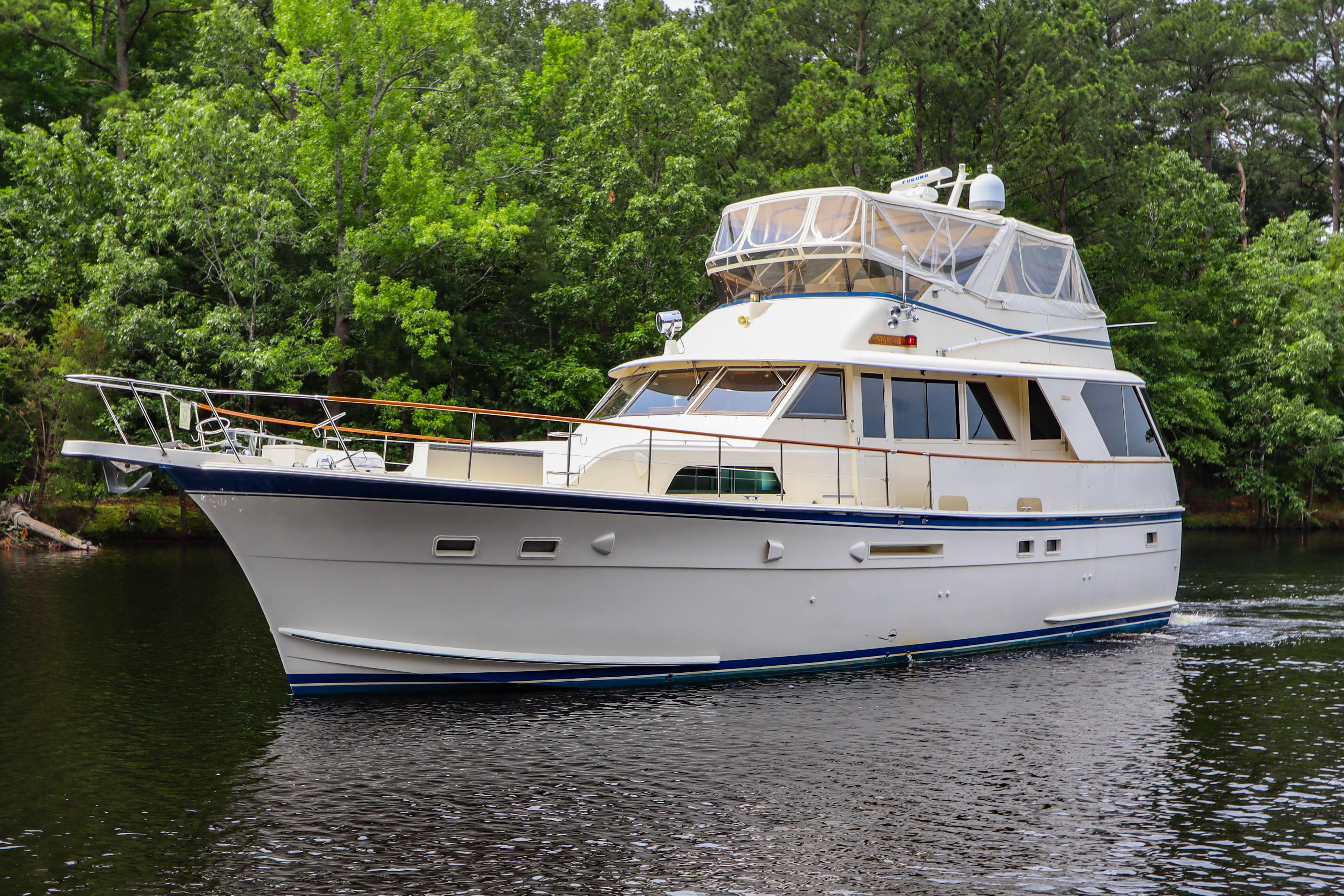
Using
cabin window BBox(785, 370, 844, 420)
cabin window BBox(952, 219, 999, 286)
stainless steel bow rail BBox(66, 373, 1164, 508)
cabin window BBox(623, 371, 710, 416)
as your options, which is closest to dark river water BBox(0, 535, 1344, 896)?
stainless steel bow rail BBox(66, 373, 1164, 508)

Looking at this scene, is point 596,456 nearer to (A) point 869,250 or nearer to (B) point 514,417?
(B) point 514,417

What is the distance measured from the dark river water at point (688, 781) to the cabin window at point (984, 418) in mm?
2662

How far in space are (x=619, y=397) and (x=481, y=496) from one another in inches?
168

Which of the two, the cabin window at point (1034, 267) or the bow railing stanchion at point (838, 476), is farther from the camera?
the cabin window at point (1034, 267)

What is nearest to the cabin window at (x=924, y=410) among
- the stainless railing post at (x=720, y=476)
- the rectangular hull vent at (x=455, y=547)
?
the stainless railing post at (x=720, y=476)

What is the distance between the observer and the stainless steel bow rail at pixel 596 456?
9.38 metres

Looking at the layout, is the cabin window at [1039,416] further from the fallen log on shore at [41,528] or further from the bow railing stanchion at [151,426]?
the fallen log on shore at [41,528]

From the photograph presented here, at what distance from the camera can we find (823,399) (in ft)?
40.2

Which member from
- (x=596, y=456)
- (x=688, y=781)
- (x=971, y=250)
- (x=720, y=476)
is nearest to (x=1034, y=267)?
(x=971, y=250)

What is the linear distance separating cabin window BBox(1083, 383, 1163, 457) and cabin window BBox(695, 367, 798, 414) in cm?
471

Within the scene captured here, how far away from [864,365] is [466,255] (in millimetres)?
17019

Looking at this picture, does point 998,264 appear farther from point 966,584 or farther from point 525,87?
point 525,87

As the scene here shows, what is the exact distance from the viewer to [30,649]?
12.9m

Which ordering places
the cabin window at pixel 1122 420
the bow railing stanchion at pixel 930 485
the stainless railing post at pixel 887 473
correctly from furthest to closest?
1. the cabin window at pixel 1122 420
2. the bow railing stanchion at pixel 930 485
3. the stainless railing post at pixel 887 473
